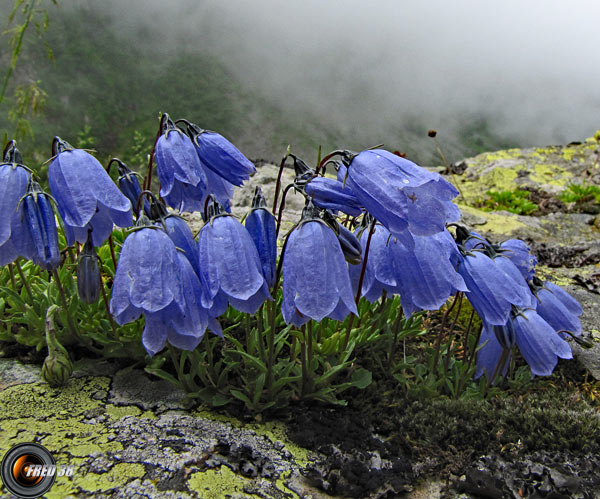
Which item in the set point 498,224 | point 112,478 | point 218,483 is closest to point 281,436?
point 218,483

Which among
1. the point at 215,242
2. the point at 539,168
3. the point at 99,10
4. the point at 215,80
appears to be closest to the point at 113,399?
the point at 215,242

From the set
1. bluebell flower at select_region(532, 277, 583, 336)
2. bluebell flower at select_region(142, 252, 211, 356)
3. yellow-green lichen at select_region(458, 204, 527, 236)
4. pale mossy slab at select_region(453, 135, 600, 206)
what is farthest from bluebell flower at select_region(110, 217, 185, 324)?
pale mossy slab at select_region(453, 135, 600, 206)

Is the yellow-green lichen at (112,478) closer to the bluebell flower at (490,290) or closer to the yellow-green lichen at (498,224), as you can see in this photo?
the bluebell flower at (490,290)

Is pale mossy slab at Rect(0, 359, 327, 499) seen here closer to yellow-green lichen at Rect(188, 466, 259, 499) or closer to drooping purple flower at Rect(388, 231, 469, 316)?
yellow-green lichen at Rect(188, 466, 259, 499)

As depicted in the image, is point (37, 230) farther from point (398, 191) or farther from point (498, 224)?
point (498, 224)

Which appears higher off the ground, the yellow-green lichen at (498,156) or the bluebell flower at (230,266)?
the yellow-green lichen at (498,156)

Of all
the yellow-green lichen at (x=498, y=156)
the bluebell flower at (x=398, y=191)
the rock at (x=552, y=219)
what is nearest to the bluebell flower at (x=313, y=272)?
the bluebell flower at (x=398, y=191)

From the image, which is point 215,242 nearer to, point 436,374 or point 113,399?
point 113,399
